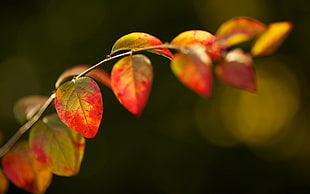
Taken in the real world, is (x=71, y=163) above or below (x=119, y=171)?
above

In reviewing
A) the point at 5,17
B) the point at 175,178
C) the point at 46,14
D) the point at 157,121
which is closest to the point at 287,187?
the point at 175,178

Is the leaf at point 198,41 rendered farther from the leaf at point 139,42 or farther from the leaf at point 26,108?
the leaf at point 26,108

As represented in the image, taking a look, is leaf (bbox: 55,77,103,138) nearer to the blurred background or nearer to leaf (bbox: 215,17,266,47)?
leaf (bbox: 215,17,266,47)

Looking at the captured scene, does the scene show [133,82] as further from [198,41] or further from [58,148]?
[58,148]

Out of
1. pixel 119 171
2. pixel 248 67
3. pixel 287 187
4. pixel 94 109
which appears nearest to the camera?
pixel 248 67

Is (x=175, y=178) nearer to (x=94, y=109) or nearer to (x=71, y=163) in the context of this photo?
(x=71, y=163)

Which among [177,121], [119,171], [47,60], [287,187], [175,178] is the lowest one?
[287,187]

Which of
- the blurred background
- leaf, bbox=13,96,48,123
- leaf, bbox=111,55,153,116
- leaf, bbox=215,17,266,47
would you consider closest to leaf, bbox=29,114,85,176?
leaf, bbox=13,96,48,123
